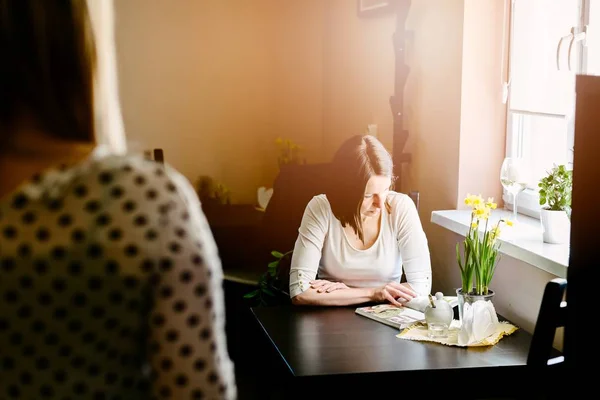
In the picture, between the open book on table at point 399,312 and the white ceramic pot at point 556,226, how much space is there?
0.34m

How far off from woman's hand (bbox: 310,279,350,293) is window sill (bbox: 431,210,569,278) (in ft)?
1.47

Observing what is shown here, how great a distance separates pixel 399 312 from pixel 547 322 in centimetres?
80

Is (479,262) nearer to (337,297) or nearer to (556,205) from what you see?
(556,205)

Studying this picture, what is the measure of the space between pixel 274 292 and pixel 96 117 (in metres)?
2.00

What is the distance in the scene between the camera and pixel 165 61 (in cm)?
450

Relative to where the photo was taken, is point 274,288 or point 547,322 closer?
point 547,322

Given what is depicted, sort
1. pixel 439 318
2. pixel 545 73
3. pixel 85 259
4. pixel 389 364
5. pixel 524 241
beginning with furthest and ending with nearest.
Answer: pixel 545 73, pixel 524 241, pixel 439 318, pixel 389 364, pixel 85 259

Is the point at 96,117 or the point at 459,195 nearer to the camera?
the point at 96,117

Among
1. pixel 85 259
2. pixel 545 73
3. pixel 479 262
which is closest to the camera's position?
pixel 85 259

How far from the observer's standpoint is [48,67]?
0.87 meters

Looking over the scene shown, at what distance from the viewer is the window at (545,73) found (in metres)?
2.45

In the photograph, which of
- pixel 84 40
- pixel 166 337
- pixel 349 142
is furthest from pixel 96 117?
pixel 349 142

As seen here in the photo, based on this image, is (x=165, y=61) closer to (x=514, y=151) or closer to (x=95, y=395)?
(x=514, y=151)

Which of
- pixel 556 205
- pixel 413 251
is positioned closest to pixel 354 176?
pixel 413 251
